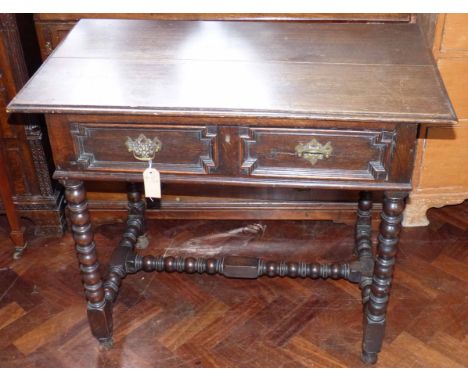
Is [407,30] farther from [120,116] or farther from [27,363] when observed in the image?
[27,363]

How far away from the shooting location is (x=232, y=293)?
233cm

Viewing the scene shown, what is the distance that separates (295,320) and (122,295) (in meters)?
0.68

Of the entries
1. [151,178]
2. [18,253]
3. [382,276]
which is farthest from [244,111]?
[18,253]

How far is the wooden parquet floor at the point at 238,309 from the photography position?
207cm

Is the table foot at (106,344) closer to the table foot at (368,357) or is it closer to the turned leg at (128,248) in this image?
the turned leg at (128,248)

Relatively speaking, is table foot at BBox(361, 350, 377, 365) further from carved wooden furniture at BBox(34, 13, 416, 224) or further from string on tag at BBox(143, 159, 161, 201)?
string on tag at BBox(143, 159, 161, 201)

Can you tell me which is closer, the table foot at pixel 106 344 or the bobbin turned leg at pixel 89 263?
the bobbin turned leg at pixel 89 263

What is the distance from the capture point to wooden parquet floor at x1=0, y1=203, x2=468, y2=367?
2.07 m

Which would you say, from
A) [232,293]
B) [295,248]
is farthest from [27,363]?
[295,248]

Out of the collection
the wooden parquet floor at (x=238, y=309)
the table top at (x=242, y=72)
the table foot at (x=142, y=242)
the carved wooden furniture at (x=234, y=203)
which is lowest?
the wooden parquet floor at (x=238, y=309)

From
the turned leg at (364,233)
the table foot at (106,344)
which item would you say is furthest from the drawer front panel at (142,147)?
the turned leg at (364,233)

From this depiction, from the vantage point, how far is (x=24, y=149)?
2.41 m

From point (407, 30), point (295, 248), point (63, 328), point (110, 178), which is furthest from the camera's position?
point (295, 248)

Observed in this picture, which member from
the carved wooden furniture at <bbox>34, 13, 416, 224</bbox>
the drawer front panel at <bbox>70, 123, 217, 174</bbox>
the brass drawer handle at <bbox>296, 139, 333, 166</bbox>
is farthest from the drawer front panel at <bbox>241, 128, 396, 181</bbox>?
the carved wooden furniture at <bbox>34, 13, 416, 224</bbox>
